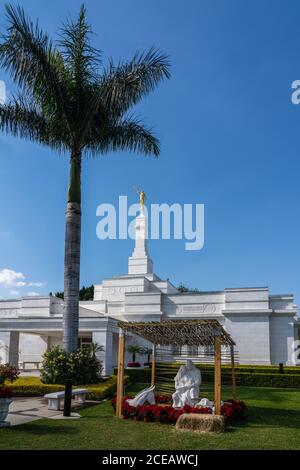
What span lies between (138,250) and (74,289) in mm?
28314

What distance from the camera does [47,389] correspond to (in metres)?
16.0

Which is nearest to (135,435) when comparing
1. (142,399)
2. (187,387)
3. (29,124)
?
(142,399)

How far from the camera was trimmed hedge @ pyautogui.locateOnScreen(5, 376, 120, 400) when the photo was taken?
15218 mm

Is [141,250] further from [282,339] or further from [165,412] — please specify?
[165,412]

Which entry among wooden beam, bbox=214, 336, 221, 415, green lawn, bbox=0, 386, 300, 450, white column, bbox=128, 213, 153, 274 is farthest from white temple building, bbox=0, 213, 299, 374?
wooden beam, bbox=214, 336, 221, 415

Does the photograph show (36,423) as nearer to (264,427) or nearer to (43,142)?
(264,427)

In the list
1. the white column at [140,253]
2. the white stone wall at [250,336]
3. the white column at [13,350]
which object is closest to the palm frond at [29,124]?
the white column at [13,350]

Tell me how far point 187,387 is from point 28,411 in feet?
15.5

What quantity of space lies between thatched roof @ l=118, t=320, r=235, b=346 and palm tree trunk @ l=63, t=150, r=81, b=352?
10.4ft

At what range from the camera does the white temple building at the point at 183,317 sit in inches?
1082

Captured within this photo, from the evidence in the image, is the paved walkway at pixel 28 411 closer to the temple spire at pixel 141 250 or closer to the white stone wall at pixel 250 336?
the white stone wall at pixel 250 336

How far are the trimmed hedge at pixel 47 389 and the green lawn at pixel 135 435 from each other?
267cm
